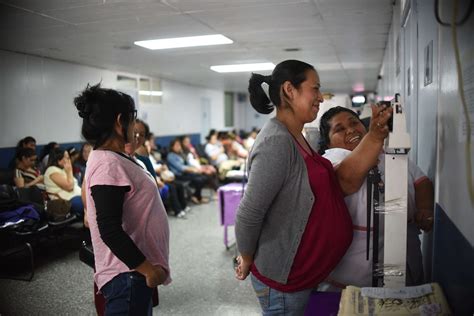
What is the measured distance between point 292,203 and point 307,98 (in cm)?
37

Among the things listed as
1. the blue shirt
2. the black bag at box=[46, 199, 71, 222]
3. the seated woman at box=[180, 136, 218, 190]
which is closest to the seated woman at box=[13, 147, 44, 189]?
the black bag at box=[46, 199, 71, 222]

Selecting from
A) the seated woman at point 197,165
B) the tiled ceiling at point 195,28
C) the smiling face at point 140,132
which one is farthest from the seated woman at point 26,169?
the seated woman at point 197,165

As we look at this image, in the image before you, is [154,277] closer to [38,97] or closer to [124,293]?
[124,293]

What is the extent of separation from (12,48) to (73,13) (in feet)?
7.73

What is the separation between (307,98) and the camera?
1366mm

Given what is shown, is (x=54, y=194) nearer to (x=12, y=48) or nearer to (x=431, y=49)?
(x=12, y=48)

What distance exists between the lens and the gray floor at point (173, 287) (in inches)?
115

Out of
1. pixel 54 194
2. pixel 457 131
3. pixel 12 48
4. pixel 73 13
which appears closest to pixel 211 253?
pixel 54 194

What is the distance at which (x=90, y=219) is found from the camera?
4.69 ft

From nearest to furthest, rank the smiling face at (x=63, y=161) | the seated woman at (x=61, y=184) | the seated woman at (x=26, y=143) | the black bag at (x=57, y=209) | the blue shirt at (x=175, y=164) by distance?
the black bag at (x=57, y=209), the seated woman at (x=61, y=184), the smiling face at (x=63, y=161), the seated woman at (x=26, y=143), the blue shirt at (x=175, y=164)

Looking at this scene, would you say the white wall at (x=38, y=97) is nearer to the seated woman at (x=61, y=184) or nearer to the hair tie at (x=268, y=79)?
the seated woman at (x=61, y=184)

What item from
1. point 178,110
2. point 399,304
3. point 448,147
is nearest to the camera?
point 399,304

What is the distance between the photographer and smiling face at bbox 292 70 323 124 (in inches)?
53.7

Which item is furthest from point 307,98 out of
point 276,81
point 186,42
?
point 186,42
